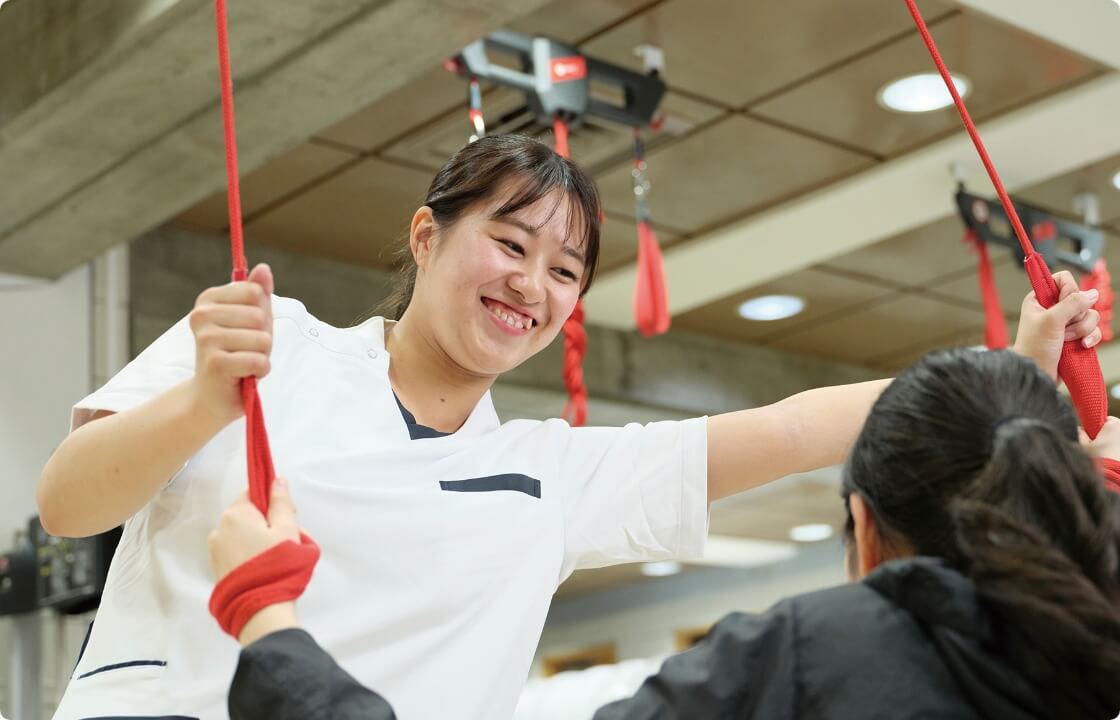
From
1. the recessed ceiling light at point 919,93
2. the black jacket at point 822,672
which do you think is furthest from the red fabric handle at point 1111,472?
the recessed ceiling light at point 919,93

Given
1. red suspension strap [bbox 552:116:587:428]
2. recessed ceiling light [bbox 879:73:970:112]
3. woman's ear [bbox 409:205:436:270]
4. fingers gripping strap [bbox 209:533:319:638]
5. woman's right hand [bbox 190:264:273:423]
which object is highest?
recessed ceiling light [bbox 879:73:970:112]

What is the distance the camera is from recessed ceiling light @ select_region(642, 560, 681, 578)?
9.00 meters

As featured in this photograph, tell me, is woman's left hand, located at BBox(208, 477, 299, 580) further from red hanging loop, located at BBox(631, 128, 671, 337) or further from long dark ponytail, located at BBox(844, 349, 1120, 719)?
red hanging loop, located at BBox(631, 128, 671, 337)

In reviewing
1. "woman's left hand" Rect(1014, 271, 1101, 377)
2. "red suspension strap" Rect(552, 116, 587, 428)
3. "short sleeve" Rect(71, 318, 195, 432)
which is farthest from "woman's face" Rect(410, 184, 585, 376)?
"red suspension strap" Rect(552, 116, 587, 428)

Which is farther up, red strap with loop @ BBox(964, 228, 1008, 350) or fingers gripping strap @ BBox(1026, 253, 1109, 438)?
red strap with loop @ BBox(964, 228, 1008, 350)

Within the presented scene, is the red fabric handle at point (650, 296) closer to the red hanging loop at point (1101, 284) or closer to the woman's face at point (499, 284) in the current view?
the red hanging loop at point (1101, 284)

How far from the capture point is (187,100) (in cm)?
329

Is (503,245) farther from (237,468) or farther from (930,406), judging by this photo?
(930,406)

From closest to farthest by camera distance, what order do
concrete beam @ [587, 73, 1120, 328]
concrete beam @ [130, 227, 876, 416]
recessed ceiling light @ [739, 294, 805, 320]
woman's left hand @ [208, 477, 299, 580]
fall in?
woman's left hand @ [208, 477, 299, 580]
concrete beam @ [587, 73, 1120, 328]
concrete beam @ [130, 227, 876, 416]
recessed ceiling light @ [739, 294, 805, 320]

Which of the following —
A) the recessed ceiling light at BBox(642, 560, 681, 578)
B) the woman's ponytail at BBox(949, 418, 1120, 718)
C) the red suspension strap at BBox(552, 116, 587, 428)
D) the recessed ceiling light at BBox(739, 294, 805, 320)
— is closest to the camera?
the woman's ponytail at BBox(949, 418, 1120, 718)

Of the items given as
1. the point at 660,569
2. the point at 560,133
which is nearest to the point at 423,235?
the point at 560,133

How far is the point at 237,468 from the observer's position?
131 centimetres

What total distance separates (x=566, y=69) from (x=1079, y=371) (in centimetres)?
210

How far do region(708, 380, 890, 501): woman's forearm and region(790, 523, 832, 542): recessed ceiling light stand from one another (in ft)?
21.4
